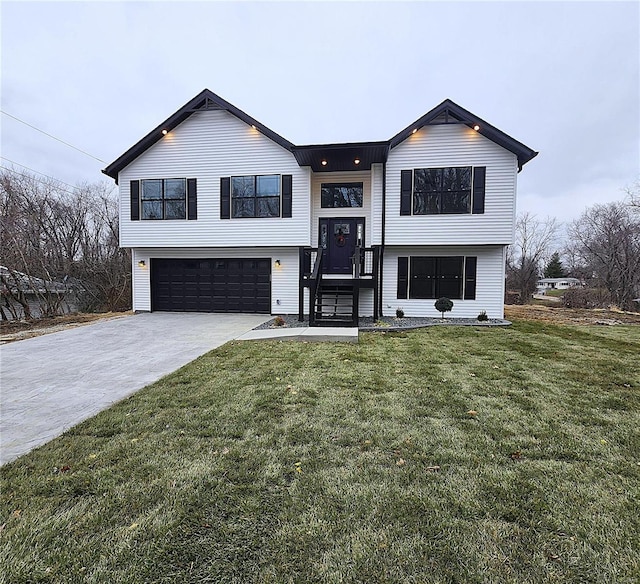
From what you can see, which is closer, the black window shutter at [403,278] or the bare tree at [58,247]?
the black window shutter at [403,278]

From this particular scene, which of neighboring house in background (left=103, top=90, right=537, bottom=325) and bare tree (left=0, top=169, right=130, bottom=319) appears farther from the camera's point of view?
bare tree (left=0, top=169, right=130, bottom=319)

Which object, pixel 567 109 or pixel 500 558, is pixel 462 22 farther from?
pixel 500 558

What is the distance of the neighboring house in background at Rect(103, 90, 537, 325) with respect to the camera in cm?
991

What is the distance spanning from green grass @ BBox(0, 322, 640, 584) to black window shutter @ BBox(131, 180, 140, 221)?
9.36 meters

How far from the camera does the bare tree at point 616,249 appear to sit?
17.4 meters

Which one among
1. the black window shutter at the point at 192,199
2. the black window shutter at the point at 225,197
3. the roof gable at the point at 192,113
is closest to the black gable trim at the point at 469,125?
the roof gable at the point at 192,113

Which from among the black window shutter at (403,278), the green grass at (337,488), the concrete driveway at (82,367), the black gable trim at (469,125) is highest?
the black gable trim at (469,125)

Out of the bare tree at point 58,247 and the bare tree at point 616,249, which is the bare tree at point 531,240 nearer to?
the bare tree at point 616,249

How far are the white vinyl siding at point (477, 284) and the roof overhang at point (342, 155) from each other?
9.51 feet

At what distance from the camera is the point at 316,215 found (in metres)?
11.4

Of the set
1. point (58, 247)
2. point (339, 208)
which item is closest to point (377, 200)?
point (339, 208)

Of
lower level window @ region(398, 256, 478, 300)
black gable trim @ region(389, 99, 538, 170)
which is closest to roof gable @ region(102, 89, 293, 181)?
black gable trim @ region(389, 99, 538, 170)

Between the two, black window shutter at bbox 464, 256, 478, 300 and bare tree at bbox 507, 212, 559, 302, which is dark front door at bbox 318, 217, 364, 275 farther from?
bare tree at bbox 507, 212, 559, 302

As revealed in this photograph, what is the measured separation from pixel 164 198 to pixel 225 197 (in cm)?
227
